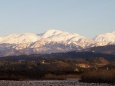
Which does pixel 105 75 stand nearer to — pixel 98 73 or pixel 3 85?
pixel 98 73

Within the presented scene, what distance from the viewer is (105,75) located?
5709cm

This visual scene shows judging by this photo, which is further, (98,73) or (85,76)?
(85,76)

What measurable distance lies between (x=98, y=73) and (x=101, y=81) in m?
2.64

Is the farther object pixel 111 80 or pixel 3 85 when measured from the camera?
pixel 111 80

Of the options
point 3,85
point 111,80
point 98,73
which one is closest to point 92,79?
point 98,73

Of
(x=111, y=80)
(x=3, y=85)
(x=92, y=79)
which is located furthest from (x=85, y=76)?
(x=3, y=85)

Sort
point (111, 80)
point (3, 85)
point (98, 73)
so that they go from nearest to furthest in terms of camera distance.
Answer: point (3, 85)
point (111, 80)
point (98, 73)

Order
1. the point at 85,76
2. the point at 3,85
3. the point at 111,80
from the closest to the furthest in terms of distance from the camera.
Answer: the point at 3,85
the point at 111,80
the point at 85,76

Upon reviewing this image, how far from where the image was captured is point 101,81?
56781mm

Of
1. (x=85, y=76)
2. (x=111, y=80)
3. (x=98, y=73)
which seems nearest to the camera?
(x=111, y=80)

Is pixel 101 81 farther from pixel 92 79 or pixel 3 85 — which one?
pixel 3 85

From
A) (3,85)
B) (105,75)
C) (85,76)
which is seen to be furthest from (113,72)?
(3,85)

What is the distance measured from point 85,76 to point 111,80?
9771mm

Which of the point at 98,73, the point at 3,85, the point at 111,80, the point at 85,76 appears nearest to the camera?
the point at 3,85
